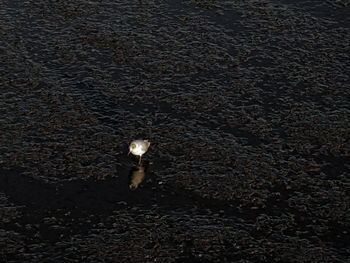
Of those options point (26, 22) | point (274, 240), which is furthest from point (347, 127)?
point (26, 22)

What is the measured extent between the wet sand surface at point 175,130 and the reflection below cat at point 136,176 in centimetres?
7

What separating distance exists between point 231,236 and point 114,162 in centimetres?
632

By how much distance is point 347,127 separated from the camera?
91.1 feet

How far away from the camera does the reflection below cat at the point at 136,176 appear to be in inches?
960

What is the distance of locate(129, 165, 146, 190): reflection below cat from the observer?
2438 cm

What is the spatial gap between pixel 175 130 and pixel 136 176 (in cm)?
351

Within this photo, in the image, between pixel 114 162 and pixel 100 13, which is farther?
pixel 100 13

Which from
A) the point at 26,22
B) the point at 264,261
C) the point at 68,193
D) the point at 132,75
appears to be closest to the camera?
the point at 264,261

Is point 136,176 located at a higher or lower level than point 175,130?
lower

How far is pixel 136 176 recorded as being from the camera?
81.2 feet

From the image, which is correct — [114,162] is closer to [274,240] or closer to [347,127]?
[274,240]

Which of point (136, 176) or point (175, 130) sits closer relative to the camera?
point (136, 176)

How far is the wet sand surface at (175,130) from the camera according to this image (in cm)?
2212

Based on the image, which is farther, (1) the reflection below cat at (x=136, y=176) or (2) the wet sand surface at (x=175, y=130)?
(1) the reflection below cat at (x=136, y=176)
